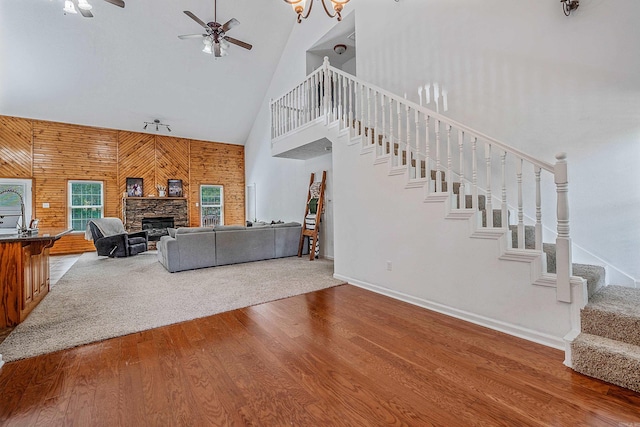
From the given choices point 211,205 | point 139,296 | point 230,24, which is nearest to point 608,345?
point 139,296

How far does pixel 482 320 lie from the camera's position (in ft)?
8.58

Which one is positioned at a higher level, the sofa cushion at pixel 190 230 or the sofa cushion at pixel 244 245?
the sofa cushion at pixel 190 230

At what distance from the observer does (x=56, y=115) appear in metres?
7.38

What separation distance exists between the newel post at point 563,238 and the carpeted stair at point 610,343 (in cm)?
18

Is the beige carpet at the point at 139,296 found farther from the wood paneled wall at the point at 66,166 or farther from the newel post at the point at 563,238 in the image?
the wood paneled wall at the point at 66,166

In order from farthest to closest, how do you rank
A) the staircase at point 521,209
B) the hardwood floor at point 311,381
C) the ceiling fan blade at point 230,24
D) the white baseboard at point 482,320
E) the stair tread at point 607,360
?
the ceiling fan blade at point 230,24, the white baseboard at point 482,320, the staircase at point 521,209, the stair tread at point 607,360, the hardwood floor at point 311,381

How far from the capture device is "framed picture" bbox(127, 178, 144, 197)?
27.8ft

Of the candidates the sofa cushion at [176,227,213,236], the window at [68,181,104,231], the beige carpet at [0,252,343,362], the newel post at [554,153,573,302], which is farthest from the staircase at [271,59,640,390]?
the window at [68,181,104,231]

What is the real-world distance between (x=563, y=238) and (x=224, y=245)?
491cm

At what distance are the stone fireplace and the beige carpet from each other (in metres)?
2.89

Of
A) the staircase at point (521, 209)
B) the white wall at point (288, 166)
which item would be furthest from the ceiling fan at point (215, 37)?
the white wall at point (288, 166)

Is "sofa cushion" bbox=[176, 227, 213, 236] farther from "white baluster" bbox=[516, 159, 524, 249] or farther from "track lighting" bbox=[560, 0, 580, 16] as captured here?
"track lighting" bbox=[560, 0, 580, 16]

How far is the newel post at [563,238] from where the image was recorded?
2113 mm

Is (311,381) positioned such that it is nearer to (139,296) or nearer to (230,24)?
(139,296)
